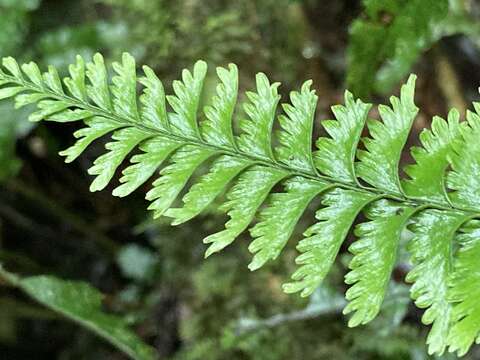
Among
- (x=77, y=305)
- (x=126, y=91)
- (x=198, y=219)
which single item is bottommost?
(x=198, y=219)

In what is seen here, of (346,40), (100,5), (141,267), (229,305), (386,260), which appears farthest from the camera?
(100,5)

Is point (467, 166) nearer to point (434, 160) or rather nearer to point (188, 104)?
point (434, 160)

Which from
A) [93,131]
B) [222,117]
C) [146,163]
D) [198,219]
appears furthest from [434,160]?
[198,219]

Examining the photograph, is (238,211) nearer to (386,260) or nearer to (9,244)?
(386,260)

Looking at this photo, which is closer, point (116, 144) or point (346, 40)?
point (116, 144)

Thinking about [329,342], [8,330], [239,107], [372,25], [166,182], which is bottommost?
[8,330]

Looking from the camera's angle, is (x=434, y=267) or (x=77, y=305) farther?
(x=77, y=305)

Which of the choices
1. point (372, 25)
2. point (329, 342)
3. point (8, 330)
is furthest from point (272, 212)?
point (8, 330)
